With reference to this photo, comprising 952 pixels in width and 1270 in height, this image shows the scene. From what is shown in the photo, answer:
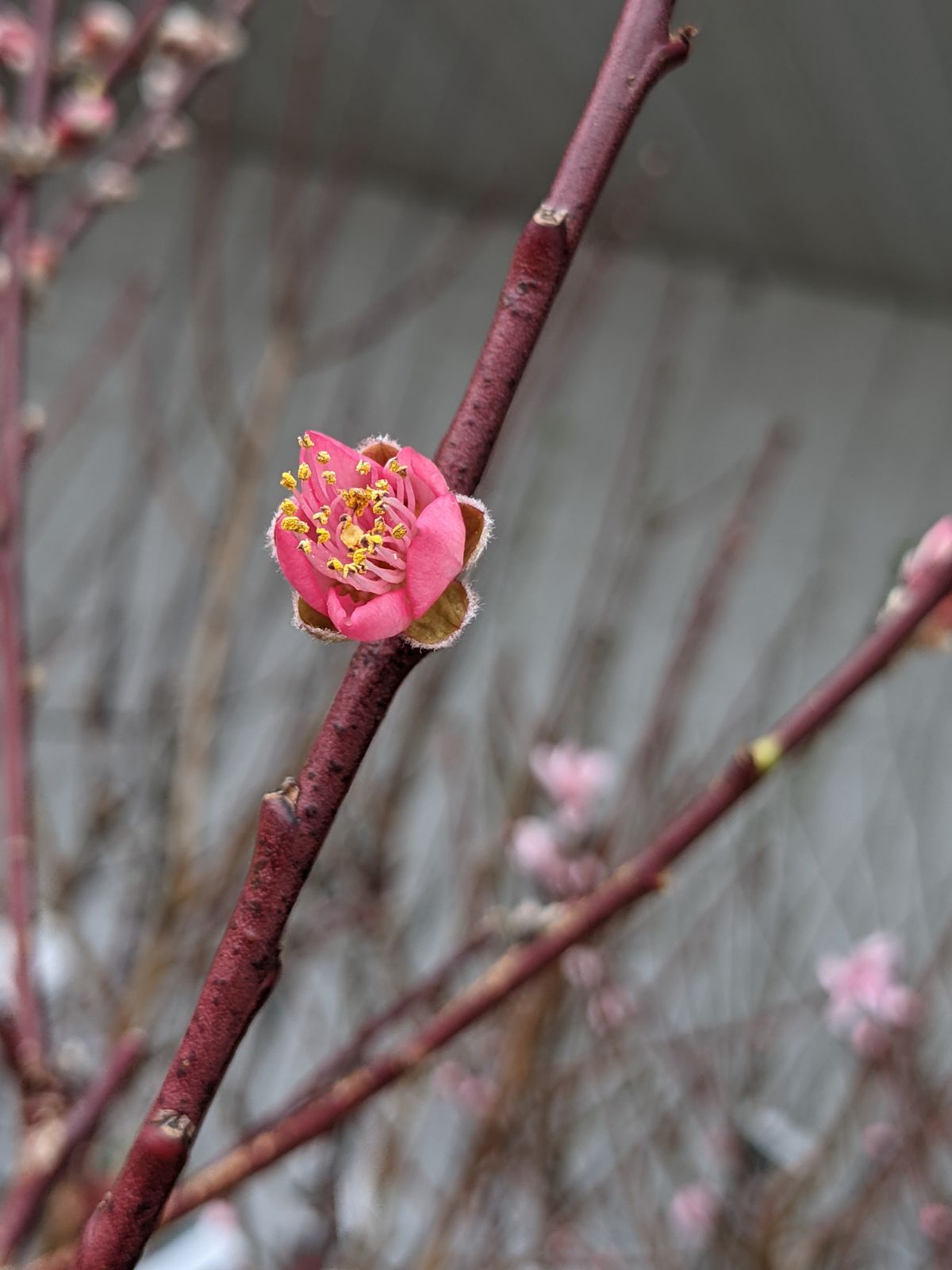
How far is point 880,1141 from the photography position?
1.15 meters

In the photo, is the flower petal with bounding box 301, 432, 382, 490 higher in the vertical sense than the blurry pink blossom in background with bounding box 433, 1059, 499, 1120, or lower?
higher

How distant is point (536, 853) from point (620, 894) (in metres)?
0.76

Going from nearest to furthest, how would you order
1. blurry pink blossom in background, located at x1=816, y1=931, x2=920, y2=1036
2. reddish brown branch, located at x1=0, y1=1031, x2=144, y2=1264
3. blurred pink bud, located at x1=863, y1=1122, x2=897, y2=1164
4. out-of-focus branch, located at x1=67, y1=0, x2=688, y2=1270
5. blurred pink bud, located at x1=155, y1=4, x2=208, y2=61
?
out-of-focus branch, located at x1=67, y1=0, x2=688, y2=1270 < reddish brown branch, located at x1=0, y1=1031, x2=144, y2=1264 < blurred pink bud, located at x1=155, y1=4, x2=208, y2=61 < blurred pink bud, located at x1=863, y1=1122, x2=897, y2=1164 < blurry pink blossom in background, located at x1=816, y1=931, x2=920, y2=1036

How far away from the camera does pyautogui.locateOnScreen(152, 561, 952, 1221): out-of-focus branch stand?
22 centimetres

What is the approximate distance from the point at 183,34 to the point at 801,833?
Result: 1.72m

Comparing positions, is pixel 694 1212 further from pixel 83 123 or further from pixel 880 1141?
pixel 83 123

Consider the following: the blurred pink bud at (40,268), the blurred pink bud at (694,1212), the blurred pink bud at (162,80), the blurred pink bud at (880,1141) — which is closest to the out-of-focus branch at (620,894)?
the blurred pink bud at (40,268)

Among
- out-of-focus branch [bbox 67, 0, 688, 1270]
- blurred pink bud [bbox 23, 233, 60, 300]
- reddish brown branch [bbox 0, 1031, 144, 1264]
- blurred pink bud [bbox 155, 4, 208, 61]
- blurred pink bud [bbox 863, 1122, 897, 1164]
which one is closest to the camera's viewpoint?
out-of-focus branch [bbox 67, 0, 688, 1270]

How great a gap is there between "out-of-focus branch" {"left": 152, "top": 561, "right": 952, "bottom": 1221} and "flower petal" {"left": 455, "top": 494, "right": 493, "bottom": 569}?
0.07 metres

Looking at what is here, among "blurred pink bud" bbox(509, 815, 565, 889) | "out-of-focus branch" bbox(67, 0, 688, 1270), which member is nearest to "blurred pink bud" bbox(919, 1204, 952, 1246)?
"blurred pink bud" bbox(509, 815, 565, 889)

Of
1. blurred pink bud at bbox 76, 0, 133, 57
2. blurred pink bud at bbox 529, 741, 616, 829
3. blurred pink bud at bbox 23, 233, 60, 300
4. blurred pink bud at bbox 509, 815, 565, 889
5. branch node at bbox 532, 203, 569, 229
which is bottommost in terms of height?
blurred pink bud at bbox 529, 741, 616, 829

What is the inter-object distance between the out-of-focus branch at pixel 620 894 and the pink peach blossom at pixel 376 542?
70 millimetres

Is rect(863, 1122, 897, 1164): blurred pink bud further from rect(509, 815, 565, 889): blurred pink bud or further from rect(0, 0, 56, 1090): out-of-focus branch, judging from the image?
rect(0, 0, 56, 1090): out-of-focus branch

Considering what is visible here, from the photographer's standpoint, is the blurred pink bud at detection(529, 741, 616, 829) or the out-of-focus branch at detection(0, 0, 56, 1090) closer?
the out-of-focus branch at detection(0, 0, 56, 1090)
